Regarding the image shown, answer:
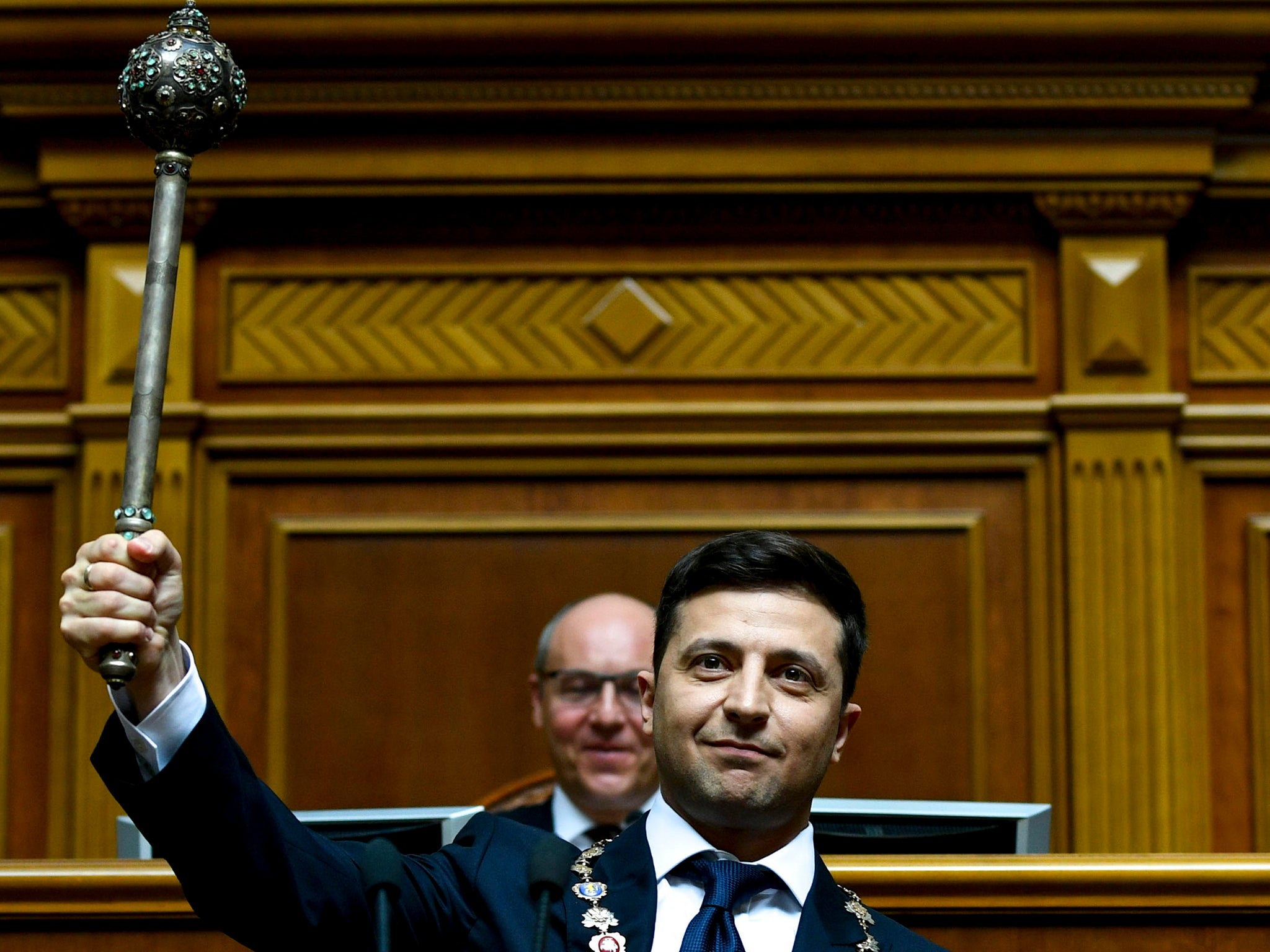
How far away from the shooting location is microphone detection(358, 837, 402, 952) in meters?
1.50

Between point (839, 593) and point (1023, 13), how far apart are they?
8.12 feet

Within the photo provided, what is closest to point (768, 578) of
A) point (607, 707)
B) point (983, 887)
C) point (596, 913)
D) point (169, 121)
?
point (596, 913)

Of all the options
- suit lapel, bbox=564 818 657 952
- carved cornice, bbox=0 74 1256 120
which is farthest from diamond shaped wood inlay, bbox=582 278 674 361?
suit lapel, bbox=564 818 657 952

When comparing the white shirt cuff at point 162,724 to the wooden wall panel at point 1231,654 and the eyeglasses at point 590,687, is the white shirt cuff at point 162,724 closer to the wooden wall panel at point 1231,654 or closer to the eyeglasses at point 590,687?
the eyeglasses at point 590,687

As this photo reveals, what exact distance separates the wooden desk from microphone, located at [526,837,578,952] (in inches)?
25.0

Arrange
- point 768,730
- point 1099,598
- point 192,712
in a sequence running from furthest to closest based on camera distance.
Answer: point 1099,598
point 768,730
point 192,712

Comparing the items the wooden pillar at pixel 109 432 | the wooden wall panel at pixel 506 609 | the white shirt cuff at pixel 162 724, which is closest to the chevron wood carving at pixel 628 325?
the wooden pillar at pixel 109 432

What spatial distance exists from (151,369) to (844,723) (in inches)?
33.5

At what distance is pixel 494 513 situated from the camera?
400 centimetres

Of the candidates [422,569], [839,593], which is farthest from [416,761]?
[839,593]

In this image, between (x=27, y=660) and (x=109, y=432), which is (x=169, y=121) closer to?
(x=109, y=432)

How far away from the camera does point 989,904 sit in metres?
2.18

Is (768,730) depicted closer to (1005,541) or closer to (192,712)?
(192,712)

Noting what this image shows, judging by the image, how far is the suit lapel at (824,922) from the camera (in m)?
1.69
